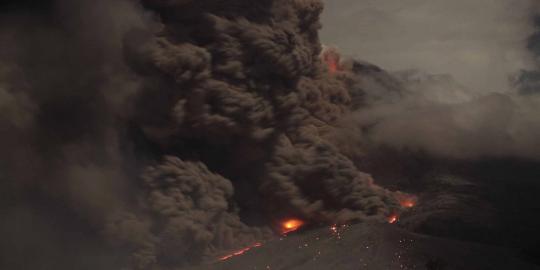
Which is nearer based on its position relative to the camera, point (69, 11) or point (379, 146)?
point (69, 11)

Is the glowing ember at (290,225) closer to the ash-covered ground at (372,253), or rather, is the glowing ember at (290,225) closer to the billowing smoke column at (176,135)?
the billowing smoke column at (176,135)

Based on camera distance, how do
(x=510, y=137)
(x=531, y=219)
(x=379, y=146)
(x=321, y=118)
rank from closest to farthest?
(x=531, y=219) → (x=321, y=118) → (x=379, y=146) → (x=510, y=137)

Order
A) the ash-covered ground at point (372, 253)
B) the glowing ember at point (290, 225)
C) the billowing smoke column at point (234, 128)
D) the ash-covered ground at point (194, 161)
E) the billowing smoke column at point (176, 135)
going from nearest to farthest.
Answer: the ash-covered ground at point (372, 253)
the ash-covered ground at point (194, 161)
the billowing smoke column at point (176, 135)
the billowing smoke column at point (234, 128)
the glowing ember at point (290, 225)

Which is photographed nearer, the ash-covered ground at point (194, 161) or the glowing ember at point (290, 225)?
the ash-covered ground at point (194, 161)

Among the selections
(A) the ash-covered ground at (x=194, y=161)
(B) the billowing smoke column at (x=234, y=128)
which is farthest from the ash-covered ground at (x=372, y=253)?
(B) the billowing smoke column at (x=234, y=128)

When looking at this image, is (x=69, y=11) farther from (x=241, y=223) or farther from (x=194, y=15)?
(x=241, y=223)

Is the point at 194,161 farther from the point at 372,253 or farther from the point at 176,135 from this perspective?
the point at 372,253

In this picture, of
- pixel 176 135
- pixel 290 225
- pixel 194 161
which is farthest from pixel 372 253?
pixel 176 135

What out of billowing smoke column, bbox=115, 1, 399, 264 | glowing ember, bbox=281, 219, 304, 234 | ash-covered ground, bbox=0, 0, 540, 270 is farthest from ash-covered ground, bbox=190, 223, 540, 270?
glowing ember, bbox=281, 219, 304, 234

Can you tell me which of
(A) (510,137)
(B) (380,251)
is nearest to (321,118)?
(B) (380,251)
